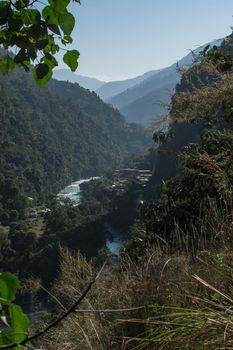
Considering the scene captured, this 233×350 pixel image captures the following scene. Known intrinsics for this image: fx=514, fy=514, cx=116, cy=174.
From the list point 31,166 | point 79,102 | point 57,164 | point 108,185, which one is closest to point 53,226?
point 108,185

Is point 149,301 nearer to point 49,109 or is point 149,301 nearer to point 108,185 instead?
point 108,185

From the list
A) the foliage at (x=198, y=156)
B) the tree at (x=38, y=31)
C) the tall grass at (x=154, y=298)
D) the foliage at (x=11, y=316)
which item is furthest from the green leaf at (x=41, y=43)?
the foliage at (x=198, y=156)

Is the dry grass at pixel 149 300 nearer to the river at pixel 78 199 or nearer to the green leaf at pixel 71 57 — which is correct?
the green leaf at pixel 71 57

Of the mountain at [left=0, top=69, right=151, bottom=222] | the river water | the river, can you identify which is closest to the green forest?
the mountain at [left=0, top=69, right=151, bottom=222]

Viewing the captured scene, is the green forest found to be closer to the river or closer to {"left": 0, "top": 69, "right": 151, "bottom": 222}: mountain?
{"left": 0, "top": 69, "right": 151, "bottom": 222}: mountain

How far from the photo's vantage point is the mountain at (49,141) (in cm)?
5325

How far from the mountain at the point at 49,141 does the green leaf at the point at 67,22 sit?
42365 millimetres

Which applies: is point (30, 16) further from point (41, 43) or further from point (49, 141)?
point (49, 141)

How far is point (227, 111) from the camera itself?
4.66 m

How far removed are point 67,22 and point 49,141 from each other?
70642 mm

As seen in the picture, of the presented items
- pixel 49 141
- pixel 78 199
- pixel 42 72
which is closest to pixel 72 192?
pixel 78 199

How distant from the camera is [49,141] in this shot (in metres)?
70.7

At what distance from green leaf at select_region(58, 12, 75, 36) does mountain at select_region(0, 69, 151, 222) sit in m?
42.4

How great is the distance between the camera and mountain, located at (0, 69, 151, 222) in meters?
53.2
